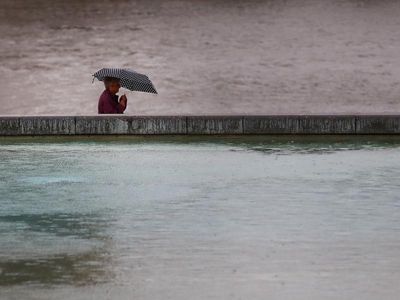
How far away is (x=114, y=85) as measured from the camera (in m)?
12.7

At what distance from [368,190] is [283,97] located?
12.6 metres

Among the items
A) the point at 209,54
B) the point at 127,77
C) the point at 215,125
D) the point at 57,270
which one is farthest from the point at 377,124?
the point at 209,54

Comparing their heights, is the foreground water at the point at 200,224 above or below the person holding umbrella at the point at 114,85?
below

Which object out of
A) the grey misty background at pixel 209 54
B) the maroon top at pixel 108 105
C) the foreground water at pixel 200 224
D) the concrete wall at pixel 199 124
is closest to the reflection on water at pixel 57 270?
the foreground water at pixel 200 224

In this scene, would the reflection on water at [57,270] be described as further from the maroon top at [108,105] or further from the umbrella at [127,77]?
the umbrella at [127,77]

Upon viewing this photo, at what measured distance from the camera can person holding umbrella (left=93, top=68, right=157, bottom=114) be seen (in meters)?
12.6

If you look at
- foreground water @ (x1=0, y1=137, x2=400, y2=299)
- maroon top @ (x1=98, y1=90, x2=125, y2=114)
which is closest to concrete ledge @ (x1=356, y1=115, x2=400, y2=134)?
foreground water @ (x1=0, y1=137, x2=400, y2=299)

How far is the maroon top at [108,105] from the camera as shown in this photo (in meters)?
12.5

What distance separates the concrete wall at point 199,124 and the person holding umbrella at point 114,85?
0.45 meters

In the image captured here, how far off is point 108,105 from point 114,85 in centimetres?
22

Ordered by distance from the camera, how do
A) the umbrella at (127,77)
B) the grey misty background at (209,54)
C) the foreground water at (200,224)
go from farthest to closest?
the grey misty background at (209,54)
the umbrella at (127,77)
the foreground water at (200,224)

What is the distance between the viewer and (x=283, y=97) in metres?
20.0

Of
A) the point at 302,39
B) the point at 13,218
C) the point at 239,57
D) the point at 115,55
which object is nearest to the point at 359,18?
the point at 302,39

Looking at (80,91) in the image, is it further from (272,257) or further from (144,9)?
(272,257)
